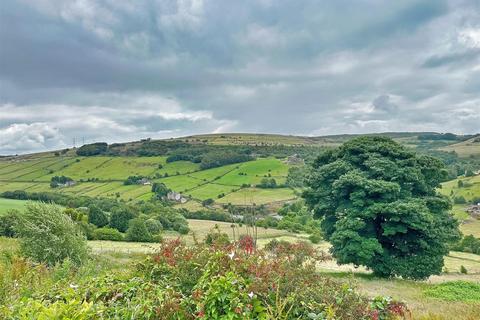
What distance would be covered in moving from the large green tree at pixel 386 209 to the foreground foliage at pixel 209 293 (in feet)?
43.7

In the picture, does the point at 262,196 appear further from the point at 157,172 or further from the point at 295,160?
the point at 157,172

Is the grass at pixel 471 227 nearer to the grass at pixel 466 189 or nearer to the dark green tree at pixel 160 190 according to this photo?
the grass at pixel 466 189

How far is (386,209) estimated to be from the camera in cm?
1919

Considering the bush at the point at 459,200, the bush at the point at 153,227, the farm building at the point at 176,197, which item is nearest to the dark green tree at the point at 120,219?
the bush at the point at 153,227

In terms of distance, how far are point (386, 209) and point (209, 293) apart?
1576 cm

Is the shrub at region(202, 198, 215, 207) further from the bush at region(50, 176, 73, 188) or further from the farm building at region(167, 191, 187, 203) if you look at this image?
the bush at region(50, 176, 73, 188)

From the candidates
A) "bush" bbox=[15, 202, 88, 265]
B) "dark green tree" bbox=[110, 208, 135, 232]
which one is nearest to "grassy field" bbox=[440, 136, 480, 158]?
"dark green tree" bbox=[110, 208, 135, 232]

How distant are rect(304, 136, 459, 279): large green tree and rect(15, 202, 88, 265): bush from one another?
12388 mm

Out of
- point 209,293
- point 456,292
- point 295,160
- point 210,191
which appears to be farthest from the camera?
point 295,160

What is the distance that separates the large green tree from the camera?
19625mm

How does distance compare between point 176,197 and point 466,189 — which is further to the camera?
point 466,189

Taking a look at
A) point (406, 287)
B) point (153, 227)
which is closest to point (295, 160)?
point (153, 227)

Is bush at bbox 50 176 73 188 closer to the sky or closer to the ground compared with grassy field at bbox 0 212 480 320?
closer to the ground

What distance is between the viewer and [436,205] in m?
21.0
